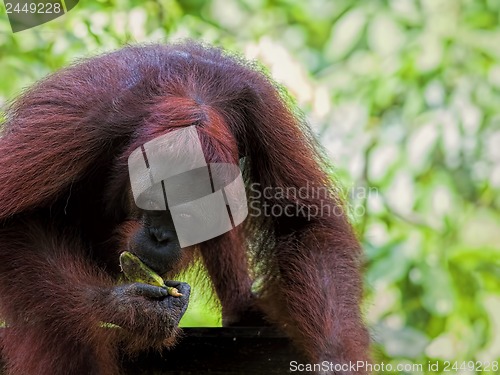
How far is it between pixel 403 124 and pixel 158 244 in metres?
2.80

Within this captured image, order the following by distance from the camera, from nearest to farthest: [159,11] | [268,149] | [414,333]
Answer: [268,149] → [414,333] → [159,11]

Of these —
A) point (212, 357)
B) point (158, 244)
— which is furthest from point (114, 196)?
point (212, 357)

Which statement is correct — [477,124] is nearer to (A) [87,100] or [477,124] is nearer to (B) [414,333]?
(B) [414,333]

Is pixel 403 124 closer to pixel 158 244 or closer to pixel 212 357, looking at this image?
pixel 212 357

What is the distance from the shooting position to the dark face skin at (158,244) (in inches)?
103

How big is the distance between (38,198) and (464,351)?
2288mm

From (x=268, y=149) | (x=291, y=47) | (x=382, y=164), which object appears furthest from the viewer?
(x=291, y=47)

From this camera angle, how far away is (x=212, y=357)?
116 inches

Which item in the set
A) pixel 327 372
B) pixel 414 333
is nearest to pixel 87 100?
pixel 327 372

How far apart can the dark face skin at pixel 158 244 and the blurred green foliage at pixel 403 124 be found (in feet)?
3.86

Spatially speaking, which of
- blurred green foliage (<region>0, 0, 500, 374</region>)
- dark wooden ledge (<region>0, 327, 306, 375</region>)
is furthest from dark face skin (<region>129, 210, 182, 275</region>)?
blurred green foliage (<region>0, 0, 500, 374</region>)

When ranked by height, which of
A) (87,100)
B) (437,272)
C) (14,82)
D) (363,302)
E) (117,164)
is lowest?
(437,272)

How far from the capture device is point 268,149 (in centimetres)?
308

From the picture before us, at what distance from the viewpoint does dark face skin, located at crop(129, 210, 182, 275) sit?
103 inches
